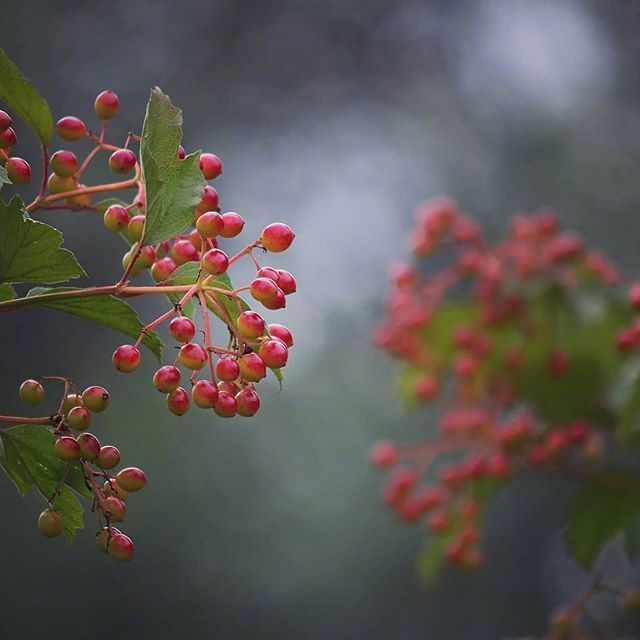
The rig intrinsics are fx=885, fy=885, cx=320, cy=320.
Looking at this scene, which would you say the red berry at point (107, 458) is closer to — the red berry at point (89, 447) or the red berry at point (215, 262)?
the red berry at point (89, 447)

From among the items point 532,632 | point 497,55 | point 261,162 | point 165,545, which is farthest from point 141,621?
point 497,55

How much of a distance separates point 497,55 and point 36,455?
253 inches

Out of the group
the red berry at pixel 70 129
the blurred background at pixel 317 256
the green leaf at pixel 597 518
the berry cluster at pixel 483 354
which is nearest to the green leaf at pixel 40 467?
the red berry at pixel 70 129

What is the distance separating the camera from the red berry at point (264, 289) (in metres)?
0.53

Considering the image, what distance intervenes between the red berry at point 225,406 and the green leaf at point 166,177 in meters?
0.10

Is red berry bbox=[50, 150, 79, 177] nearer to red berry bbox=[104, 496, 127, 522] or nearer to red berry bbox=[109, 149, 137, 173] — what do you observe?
red berry bbox=[109, 149, 137, 173]

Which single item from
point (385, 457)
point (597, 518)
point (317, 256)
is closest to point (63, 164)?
point (597, 518)

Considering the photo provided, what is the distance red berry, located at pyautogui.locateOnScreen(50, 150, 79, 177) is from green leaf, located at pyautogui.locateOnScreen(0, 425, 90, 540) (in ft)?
0.55

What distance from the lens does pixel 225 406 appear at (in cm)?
54

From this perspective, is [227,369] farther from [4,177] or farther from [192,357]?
[4,177]

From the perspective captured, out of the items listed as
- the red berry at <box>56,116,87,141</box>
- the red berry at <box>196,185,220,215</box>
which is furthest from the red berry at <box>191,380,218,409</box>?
the red berry at <box>56,116,87,141</box>

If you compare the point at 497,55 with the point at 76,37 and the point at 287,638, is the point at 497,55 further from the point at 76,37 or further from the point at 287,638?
the point at 287,638

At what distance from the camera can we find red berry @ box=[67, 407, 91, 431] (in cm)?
53

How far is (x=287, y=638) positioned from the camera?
529cm
